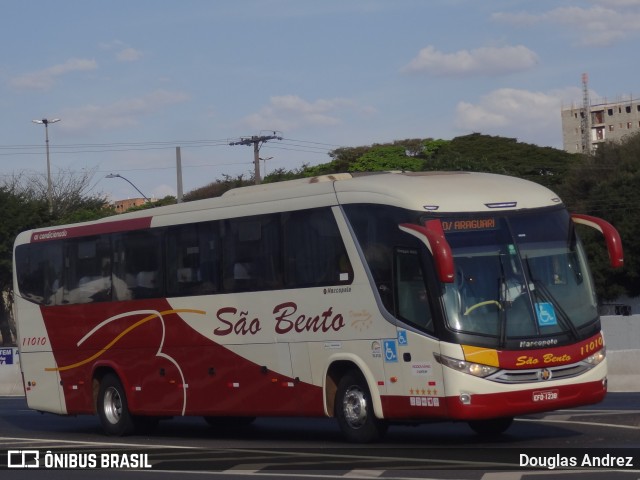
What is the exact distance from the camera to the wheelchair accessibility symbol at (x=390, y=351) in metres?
14.6

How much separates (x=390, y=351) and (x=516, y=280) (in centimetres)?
180

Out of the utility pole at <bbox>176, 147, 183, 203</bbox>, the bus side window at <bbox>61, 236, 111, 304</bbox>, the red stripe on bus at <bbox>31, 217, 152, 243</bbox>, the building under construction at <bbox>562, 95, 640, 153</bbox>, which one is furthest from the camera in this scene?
the building under construction at <bbox>562, 95, 640, 153</bbox>

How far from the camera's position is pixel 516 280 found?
14086 mm

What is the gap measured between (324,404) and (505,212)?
11.5 feet

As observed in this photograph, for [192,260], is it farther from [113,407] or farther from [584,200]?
[584,200]

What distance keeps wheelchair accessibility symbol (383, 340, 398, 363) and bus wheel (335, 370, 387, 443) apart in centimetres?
61

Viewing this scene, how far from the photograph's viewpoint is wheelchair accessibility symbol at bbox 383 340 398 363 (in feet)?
47.8

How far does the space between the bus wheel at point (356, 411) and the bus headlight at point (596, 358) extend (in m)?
2.66

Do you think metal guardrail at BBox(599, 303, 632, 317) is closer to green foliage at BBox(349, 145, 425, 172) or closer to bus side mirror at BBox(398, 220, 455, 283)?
green foliage at BBox(349, 145, 425, 172)

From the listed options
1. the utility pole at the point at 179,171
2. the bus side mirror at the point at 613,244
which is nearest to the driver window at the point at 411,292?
the bus side mirror at the point at 613,244

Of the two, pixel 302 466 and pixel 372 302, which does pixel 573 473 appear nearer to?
pixel 302 466

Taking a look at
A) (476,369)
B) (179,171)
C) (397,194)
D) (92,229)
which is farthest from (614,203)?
(476,369)

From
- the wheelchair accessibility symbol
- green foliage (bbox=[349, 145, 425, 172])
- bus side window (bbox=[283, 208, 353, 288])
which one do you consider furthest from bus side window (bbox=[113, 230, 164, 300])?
green foliage (bbox=[349, 145, 425, 172])

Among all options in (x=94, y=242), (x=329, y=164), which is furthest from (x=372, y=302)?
(x=329, y=164)
